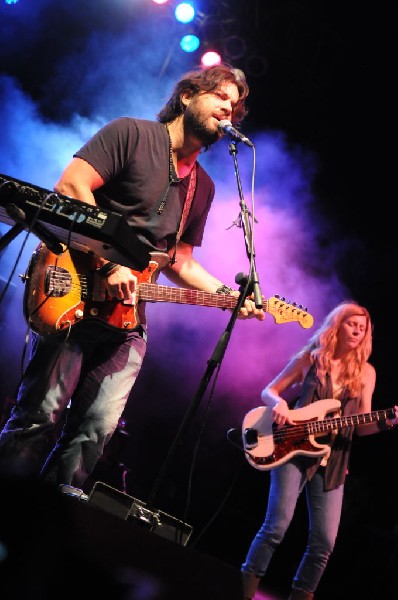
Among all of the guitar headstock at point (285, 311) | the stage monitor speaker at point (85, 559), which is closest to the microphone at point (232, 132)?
the guitar headstock at point (285, 311)

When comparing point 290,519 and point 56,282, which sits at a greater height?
point 56,282

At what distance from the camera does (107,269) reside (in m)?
2.80

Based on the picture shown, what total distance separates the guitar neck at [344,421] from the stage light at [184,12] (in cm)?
574

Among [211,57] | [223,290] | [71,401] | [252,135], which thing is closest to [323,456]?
[223,290]

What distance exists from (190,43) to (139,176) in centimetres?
509

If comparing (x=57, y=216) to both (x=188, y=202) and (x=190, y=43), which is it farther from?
(x=190, y=43)

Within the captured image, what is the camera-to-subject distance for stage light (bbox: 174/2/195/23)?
23.5 ft

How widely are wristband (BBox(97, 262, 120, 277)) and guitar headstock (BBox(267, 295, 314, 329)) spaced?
1435mm

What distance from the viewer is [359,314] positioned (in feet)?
14.7

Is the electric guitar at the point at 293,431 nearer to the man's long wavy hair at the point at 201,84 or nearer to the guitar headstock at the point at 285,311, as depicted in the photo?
the guitar headstock at the point at 285,311

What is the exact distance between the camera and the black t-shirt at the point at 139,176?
3.04 metres

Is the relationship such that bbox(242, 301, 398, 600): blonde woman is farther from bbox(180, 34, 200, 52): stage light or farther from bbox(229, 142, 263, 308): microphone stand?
bbox(180, 34, 200, 52): stage light

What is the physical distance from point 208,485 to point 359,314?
3530 mm

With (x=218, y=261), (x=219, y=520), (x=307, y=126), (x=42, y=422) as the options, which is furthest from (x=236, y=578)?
(x=307, y=126)
